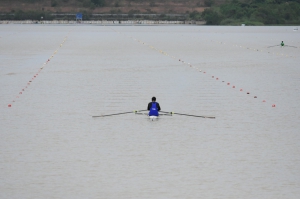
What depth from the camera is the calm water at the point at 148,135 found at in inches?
559

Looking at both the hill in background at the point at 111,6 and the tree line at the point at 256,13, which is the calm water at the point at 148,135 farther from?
the hill in background at the point at 111,6

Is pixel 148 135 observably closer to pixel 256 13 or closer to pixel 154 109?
pixel 154 109

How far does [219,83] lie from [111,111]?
903cm

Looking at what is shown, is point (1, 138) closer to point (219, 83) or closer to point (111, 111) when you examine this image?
point (111, 111)

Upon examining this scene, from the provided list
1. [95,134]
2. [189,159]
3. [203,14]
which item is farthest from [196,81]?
[203,14]

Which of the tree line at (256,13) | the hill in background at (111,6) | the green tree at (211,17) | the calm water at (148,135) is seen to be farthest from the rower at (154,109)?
the hill in background at (111,6)

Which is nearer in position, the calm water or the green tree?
the calm water

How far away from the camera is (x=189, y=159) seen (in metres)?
16.3

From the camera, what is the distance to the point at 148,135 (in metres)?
19.1

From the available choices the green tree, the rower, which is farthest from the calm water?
the green tree

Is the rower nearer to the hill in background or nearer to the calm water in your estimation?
the calm water

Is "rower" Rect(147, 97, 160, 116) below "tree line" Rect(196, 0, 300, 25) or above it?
above

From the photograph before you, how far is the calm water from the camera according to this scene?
1420cm

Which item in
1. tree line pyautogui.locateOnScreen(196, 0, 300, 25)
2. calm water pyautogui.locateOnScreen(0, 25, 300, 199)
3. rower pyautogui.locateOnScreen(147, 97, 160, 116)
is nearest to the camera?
calm water pyautogui.locateOnScreen(0, 25, 300, 199)
